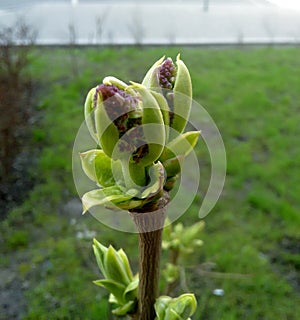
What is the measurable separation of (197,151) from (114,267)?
2.00 meters

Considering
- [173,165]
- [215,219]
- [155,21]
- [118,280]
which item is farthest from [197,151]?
[155,21]

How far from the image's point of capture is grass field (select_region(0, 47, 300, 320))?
1.66 m

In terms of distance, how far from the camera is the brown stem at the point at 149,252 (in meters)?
0.50

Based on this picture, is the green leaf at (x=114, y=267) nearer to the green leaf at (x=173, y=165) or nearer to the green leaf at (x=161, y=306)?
the green leaf at (x=161, y=306)

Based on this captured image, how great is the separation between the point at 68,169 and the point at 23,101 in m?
0.57

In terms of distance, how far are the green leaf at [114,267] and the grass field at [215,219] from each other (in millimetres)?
940

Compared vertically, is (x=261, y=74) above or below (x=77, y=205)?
above

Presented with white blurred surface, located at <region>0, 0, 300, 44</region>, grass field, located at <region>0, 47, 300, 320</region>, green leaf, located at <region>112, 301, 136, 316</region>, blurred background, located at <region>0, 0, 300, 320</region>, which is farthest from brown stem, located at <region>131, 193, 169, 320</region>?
white blurred surface, located at <region>0, 0, 300, 44</region>

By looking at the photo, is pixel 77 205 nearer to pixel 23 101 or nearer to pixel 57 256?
pixel 57 256

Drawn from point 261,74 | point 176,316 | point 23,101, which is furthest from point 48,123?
point 176,316

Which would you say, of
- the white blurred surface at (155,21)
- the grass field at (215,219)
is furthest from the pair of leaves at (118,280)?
the white blurred surface at (155,21)

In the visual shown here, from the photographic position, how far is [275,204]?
218 cm

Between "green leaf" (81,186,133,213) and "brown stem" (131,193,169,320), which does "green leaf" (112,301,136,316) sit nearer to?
"brown stem" (131,193,169,320)

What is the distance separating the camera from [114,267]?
0.66 m
